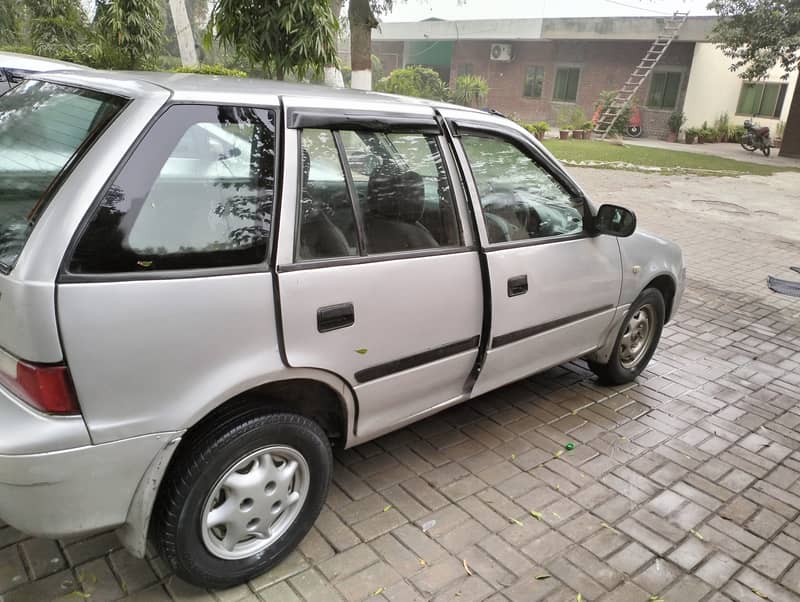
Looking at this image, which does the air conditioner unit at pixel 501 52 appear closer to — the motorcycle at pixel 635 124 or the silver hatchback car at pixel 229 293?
the motorcycle at pixel 635 124

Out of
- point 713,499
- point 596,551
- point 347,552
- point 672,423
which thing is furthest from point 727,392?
point 347,552

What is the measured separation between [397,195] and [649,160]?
16910 millimetres

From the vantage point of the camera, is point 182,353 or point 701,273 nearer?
point 182,353

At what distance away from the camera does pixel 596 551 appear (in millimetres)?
2770

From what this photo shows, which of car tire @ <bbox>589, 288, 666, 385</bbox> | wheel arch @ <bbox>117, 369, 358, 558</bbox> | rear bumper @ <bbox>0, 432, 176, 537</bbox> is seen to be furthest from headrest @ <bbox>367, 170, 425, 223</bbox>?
car tire @ <bbox>589, 288, 666, 385</bbox>

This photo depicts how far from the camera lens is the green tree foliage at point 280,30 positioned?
5.59m

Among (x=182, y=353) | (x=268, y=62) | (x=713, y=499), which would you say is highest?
(x=268, y=62)

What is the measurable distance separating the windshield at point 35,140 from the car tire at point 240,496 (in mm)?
862

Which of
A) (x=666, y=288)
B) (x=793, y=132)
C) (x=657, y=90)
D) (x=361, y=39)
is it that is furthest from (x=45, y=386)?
(x=657, y=90)

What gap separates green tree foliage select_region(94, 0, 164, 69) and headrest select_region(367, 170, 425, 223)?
10.4 meters

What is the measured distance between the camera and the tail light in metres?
1.82

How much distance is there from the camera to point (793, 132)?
828 inches

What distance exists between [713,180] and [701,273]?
867 centimetres

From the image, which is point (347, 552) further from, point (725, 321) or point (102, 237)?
point (725, 321)
